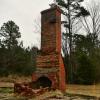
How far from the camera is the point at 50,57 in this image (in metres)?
18.6

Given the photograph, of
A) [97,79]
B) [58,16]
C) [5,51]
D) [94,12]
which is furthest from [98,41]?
[58,16]

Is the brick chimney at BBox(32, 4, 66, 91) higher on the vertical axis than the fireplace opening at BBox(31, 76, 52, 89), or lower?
higher

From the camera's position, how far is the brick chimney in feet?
59.0

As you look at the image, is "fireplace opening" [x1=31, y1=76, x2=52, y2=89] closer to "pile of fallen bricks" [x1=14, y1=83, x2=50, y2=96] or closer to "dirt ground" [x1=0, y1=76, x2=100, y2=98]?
"pile of fallen bricks" [x1=14, y1=83, x2=50, y2=96]

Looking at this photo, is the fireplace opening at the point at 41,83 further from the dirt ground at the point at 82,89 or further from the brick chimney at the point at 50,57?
the dirt ground at the point at 82,89

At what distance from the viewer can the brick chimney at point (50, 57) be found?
1797cm

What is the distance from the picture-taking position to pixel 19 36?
5216 cm

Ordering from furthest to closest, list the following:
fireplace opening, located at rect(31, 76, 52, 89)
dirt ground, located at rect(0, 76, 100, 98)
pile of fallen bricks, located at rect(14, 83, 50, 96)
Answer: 1. dirt ground, located at rect(0, 76, 100, 98)
2. fireplace opening, located at rect(31, 76, 52, 89)
3. pile of fallen bricks, located at rect(14, 83, 50, 96)

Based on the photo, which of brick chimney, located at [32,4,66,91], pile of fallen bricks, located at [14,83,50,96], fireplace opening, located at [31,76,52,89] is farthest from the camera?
fireplace opening, located at [31,76,52,89]

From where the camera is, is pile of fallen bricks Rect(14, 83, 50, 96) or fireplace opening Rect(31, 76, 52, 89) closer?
pile of fallen bricks Rect(14, 83, 50, 96)

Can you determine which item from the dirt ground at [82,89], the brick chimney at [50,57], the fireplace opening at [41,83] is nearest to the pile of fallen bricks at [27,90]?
the brick chimney at [50,57]

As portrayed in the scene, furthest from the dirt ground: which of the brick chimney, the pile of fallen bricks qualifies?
the pile of fallen bricks

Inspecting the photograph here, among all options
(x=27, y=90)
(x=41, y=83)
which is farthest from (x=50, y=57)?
(x=27, y=90)

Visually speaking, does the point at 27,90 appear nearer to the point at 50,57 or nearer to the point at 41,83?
the point at 41,83
